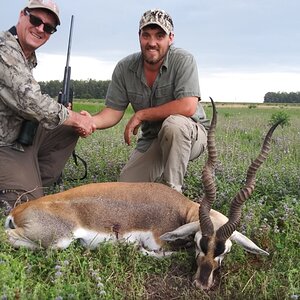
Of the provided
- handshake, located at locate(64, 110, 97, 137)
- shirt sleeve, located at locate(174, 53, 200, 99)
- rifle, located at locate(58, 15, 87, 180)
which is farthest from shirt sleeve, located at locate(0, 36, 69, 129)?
shirt sleeve, located at locate(174, 53, 200, 99)

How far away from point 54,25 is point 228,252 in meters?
3.55

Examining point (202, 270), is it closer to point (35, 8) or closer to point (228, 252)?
point (228, 252)

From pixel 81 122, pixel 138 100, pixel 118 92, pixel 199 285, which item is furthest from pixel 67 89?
pixel 199 285

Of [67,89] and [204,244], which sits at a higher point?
[67,89]

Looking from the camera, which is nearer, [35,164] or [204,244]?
[204,244]

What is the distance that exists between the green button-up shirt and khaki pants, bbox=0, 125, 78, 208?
89 cm

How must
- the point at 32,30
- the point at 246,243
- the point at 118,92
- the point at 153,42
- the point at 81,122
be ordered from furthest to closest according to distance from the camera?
the point at 118,92
the point at 153,42
the point at 81,122
the point at 32,30
the point at 246,243

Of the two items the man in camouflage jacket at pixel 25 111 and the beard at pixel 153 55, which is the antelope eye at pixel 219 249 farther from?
the beard at pixel 153 55

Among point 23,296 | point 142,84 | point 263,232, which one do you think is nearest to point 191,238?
point 263,232

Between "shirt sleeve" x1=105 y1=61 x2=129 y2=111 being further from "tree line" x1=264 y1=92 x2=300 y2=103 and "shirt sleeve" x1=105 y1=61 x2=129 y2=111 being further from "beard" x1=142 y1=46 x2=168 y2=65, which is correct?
"tree line" x1=264 y1=92 x2=300 y2=103

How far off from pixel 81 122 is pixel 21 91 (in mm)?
882

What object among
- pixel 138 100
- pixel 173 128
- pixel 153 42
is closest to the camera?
pixel 173 128

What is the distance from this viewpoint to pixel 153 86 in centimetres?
729

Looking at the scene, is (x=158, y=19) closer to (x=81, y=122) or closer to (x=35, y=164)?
(x=81, y=122)
